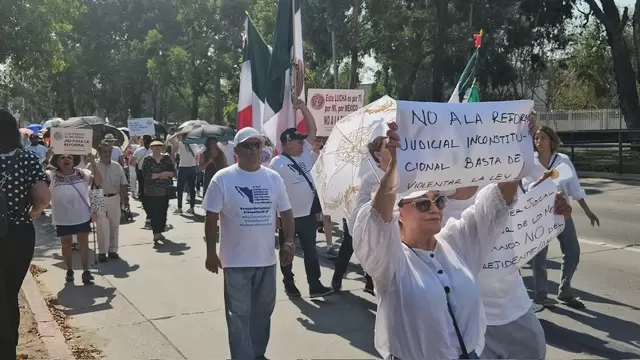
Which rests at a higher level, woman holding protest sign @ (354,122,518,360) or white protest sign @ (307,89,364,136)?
white protest sign @ (307,89,364,136)

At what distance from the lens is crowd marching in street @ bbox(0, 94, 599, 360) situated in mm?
2699

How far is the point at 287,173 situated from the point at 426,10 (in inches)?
983

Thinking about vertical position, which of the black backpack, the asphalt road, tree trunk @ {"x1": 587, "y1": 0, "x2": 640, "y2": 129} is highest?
tree trunk @ {"x1": 587, "y1": 0, "x2": 640, "y2": 129}

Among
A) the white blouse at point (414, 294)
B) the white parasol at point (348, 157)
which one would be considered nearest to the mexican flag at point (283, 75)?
the white parasol at point (348, 157)

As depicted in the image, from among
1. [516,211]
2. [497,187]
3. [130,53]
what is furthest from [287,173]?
[130,53]

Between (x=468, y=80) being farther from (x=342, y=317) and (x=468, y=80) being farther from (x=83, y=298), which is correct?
(x=83, y=298)

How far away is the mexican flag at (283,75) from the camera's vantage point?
27.5ft

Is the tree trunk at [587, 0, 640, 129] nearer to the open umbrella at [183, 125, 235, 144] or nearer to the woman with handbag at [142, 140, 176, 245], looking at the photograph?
the open umbrella at [183, 125, 235, 144]

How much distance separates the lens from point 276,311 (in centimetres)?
685

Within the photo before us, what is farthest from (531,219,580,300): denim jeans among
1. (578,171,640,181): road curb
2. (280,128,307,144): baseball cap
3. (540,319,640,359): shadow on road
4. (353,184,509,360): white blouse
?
(578,171,640,181): road curb

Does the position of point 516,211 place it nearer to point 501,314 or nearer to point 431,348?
point 501,314

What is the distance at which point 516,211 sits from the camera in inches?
163

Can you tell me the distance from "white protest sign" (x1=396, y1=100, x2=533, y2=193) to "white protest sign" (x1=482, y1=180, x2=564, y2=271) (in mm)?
818

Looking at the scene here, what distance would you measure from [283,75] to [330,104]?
2.81 ft
